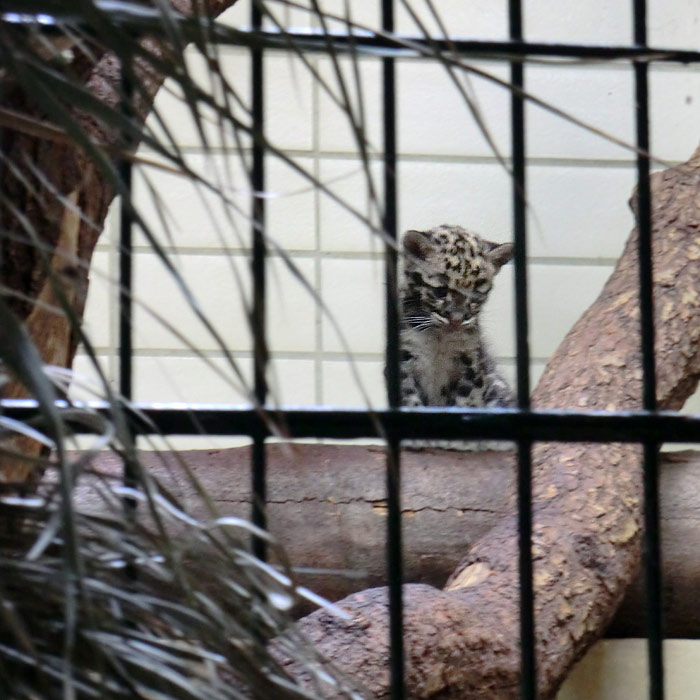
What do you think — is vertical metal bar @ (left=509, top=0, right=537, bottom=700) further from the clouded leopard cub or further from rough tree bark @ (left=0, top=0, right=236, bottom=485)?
the clouded leopard cub

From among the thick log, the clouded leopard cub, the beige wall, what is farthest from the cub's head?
the thick log

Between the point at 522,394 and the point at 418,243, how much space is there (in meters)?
1.98

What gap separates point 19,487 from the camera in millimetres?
506

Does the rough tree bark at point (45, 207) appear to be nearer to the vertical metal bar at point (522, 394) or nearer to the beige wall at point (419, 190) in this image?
the vertical metal bar at point (522, 394)

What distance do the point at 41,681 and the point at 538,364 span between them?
2.98 metres

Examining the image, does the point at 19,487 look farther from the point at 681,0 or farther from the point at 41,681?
the point at 681,0

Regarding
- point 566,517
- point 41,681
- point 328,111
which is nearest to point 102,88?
point 41,681

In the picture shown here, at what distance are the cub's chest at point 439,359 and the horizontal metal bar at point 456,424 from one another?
206 cm

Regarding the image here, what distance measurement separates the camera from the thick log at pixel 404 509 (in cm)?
182

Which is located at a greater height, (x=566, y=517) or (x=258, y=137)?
(x=258, y=137)

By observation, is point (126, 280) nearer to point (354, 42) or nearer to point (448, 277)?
point (354, 42)

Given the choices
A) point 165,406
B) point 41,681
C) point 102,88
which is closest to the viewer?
point 41,681

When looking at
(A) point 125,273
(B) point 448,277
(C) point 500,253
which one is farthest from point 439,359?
(A) point 125,273

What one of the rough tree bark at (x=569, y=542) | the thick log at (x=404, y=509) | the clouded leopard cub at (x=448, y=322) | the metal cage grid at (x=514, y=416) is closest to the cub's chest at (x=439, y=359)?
the clouded leopard cub at (x=448, y=322)
